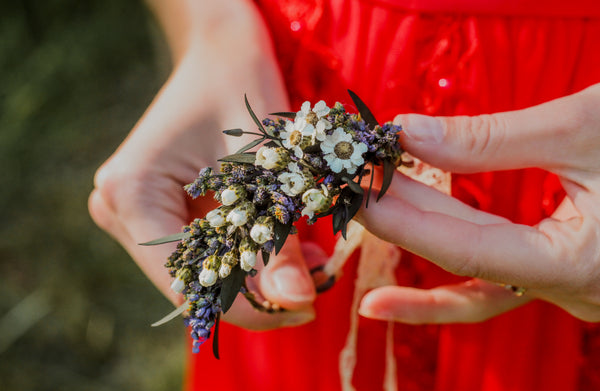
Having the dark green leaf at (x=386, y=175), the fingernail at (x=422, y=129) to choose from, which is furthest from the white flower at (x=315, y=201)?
the fingernail at (x=422, y=129)

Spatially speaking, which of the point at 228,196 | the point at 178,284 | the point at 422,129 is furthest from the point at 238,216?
the point at 422,129

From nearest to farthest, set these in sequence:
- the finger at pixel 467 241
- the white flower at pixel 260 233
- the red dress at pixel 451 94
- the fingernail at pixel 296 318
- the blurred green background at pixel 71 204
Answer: the white flower at pixel 260 233 < the finger at pixel 467 241 < the red dress at pixel 451 94 < the fingernail at pixel 296 318 < the blurred green background at pixel 71 204

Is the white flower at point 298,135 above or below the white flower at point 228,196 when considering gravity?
above

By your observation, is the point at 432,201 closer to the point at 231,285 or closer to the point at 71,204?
the point at 231,285

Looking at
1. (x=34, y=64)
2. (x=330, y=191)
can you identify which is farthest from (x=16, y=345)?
(x=330, y=191)

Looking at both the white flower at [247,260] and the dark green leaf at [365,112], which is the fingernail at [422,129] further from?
the white flower at [247,260]

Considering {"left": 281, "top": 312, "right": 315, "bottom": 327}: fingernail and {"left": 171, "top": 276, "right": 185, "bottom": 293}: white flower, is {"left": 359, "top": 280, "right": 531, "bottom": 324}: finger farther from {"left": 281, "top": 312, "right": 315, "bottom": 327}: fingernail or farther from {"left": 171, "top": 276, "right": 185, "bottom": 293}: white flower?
{"left": 171, "top": 276, "right": 185, "bottom": 293}: white flower

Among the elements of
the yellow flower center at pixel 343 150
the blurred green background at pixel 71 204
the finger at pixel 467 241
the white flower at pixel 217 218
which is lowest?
the blurred green background at pixel 71 204
